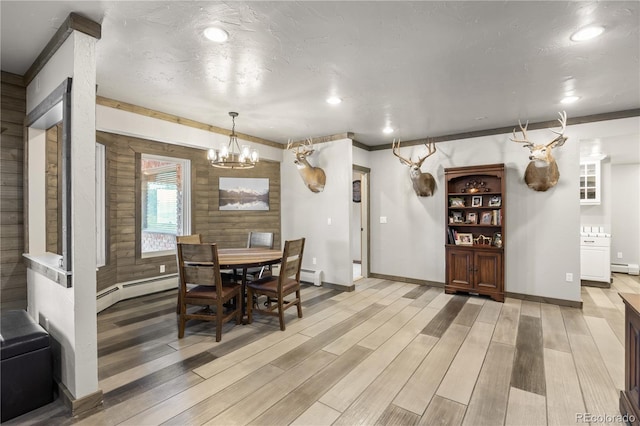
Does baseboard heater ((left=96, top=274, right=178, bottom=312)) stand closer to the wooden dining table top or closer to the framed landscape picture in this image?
the framed landscape picture

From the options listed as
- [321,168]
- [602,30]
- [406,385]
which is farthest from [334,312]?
[602,30]

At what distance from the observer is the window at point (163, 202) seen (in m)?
4.59

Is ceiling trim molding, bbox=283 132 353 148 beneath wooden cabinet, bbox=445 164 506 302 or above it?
above

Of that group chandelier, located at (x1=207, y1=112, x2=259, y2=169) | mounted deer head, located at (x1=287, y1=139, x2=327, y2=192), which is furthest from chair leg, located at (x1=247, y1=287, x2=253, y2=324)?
mounted deer head, located at (x1=287, y1=139, x2=327, y2=192)

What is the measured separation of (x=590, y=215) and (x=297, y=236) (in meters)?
5.65

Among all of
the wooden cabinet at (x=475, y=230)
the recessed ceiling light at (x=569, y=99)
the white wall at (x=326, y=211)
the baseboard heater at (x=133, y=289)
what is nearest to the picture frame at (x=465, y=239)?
the wooden cabinet at (x=475, y=230)

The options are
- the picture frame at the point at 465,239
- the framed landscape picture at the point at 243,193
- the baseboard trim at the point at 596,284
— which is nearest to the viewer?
the picture frame at the point at 465,239

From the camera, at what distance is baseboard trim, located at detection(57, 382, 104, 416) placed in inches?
77.7

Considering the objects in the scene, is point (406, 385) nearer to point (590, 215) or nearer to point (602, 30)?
point (602, 30)

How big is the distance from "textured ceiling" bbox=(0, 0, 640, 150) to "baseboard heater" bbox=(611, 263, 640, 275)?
418 cm

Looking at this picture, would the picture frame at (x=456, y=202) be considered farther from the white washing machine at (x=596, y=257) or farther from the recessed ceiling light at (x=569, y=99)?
the white washing machine at (x=596, y=257)

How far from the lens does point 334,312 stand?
3.98 metres

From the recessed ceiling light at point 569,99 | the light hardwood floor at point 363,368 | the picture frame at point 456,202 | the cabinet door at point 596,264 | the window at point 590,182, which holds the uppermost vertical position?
the recessed ceiling light at point 569,99

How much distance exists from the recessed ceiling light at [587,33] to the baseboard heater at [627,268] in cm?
634
